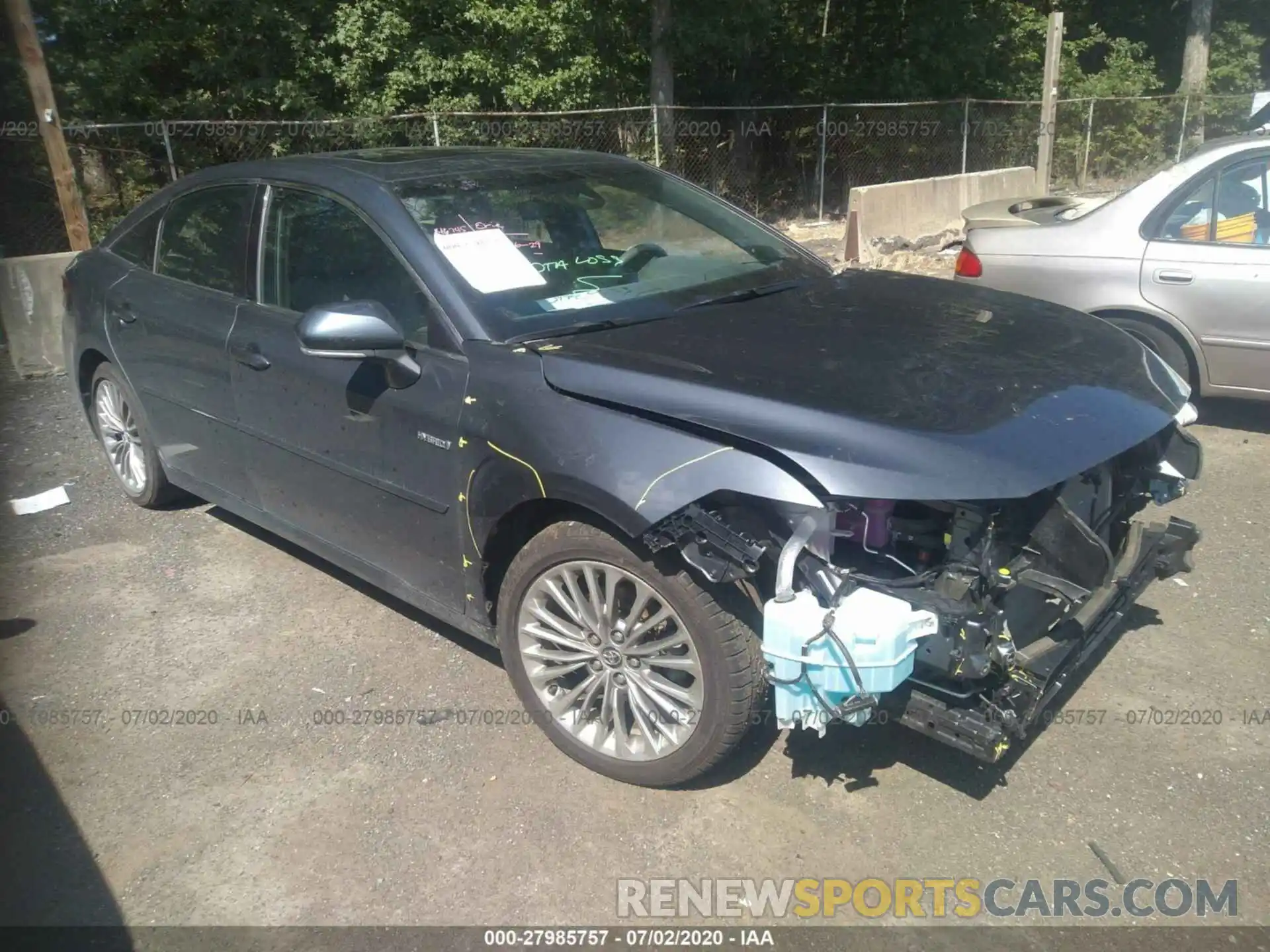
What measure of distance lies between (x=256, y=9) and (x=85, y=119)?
2.93m

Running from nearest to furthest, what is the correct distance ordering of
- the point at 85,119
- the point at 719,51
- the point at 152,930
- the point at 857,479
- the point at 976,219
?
the point at 857,479
the point at 152,930
the point at 976,219
the point at 85,119
the point at 719,51

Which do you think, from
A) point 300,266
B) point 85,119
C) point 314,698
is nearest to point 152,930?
point 314,698

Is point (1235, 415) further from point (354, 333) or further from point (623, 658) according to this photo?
point (354, 333)

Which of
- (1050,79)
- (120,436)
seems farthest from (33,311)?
(1050,79)

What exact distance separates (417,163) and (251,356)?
97 cm

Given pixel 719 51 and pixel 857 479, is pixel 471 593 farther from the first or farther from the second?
pixel 719 51

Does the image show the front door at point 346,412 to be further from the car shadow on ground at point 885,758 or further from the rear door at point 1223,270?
the rear door at point 1223,270

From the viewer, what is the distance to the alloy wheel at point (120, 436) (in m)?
5.21

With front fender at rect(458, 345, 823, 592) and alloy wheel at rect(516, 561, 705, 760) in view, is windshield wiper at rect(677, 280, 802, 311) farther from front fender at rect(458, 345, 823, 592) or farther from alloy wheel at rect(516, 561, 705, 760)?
alloy wheel at rect(516, 561, 705, 760)

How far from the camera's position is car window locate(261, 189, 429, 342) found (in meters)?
3.44

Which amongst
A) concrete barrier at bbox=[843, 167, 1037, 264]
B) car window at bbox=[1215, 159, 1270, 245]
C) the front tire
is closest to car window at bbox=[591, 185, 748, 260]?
the front tire

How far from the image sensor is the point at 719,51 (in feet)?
59.4

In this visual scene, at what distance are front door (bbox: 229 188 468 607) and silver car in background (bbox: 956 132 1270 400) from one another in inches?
151

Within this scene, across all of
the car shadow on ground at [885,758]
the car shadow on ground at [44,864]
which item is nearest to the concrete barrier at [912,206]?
the car shadow on ground at [885,758]
